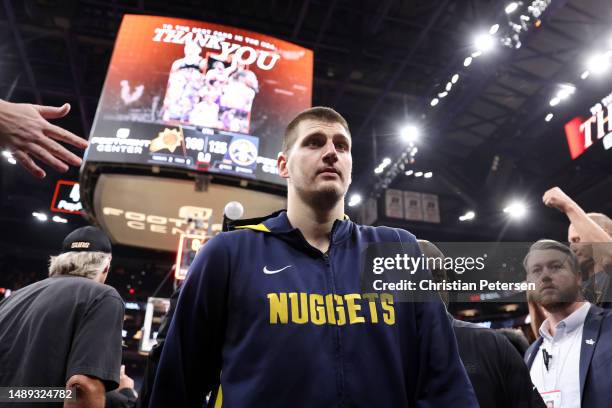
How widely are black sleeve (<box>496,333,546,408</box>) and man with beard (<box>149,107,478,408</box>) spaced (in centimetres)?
87

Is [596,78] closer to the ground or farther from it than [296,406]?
farther from it

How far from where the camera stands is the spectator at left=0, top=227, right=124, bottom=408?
91.0 inches

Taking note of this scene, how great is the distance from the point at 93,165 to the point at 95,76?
6.49 metres

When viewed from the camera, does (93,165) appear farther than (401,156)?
No

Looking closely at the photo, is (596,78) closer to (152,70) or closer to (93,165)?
(152,70)

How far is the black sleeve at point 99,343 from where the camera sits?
91.7 inches

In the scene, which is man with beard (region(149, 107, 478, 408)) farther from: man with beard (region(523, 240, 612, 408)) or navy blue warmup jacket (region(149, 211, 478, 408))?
man with beard (region(523, 240, 612, 408))

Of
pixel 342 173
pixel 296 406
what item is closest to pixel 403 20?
pixel 342 173

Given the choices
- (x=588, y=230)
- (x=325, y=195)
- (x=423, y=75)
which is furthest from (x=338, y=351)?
(x=423, y=75)

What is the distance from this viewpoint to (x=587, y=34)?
8.80 m

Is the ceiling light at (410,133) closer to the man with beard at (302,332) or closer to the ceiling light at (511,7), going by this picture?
the ceiling light at (511,7)

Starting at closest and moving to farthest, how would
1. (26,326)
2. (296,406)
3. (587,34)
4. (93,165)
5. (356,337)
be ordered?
(296,406)
(356,337)
(26,326)
(93,165)
(587,34)

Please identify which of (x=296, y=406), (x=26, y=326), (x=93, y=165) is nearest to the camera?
(x=296, y=406)

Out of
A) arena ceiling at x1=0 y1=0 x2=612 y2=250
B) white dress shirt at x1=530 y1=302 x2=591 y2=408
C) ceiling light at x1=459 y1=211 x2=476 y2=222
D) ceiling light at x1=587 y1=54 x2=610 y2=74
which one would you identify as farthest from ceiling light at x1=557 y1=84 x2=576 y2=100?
white dress shirt at x1=530 y1=302 x2=591 y2=408
